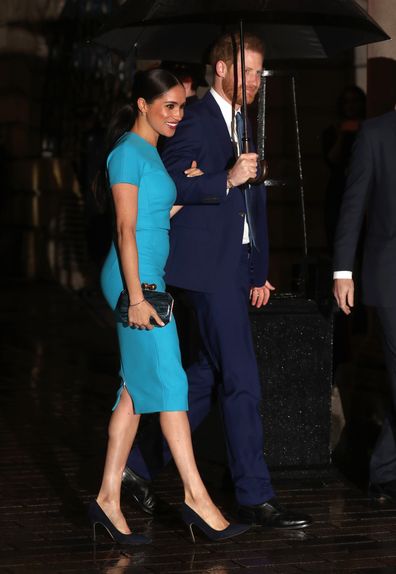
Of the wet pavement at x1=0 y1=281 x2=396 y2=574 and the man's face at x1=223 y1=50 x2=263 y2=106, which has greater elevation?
the man's face at x1=223 y1=50 x2=263 y2=106

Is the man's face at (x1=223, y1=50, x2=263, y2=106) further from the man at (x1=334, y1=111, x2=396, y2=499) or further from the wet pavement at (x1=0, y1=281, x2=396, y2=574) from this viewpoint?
the wet pavement at (x1=0, y1=281, x2=396, y2=574)

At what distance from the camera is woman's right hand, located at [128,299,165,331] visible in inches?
232

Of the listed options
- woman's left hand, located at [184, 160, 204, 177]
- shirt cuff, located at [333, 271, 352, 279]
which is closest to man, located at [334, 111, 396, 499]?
shirt cuff, located at [333, 271, 352, 279]

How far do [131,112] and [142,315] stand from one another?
851mm

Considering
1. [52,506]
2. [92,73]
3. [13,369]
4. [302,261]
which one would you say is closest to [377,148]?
[302,261]

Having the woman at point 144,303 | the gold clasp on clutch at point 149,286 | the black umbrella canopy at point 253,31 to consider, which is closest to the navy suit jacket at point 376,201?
the black umbrella canopy at point 253,31

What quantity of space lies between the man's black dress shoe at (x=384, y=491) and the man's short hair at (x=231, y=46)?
1.97 m

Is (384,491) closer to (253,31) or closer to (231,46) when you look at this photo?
(231,46)

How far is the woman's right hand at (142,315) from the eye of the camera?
5.90m

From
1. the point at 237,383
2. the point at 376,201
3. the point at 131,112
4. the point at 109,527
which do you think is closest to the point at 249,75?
the point at 131,112

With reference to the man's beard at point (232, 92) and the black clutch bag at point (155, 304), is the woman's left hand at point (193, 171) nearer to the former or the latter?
the man's beard at point (232, 92)

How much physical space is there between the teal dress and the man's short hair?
0.67m

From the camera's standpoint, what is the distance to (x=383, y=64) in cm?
865

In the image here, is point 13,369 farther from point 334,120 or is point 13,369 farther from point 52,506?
point 52,506
